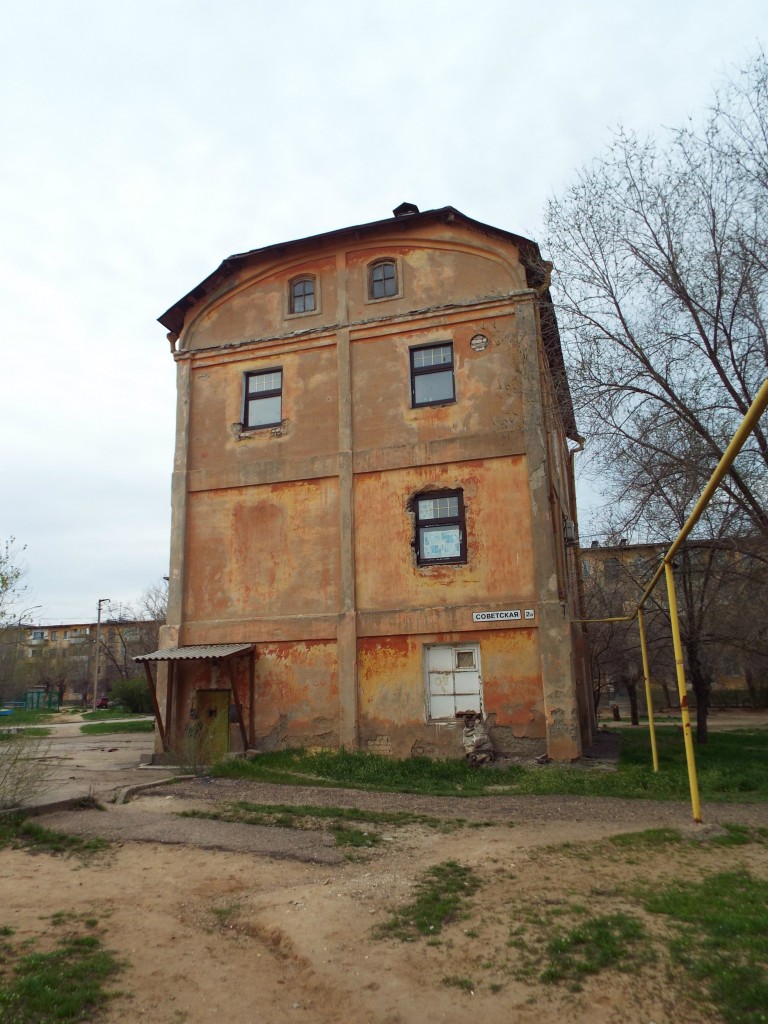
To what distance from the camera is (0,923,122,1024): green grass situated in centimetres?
423

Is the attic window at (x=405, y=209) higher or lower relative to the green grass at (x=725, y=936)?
higher

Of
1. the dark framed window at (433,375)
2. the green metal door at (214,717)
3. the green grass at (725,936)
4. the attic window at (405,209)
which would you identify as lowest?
the green grass at (725,936)

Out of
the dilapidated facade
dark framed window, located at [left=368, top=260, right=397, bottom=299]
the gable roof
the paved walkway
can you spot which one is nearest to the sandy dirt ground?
the paved walkway

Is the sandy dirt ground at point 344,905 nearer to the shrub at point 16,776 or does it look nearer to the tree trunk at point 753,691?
the shrub at point 16,776

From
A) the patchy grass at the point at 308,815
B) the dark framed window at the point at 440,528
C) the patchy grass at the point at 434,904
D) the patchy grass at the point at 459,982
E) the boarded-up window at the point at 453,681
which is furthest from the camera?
the dark framed window at the point at 440,528

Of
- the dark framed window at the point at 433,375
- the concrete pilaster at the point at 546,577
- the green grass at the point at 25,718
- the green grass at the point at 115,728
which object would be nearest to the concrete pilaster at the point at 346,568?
the dark framed window at the point at 433,375

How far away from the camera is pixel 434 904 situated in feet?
20.2

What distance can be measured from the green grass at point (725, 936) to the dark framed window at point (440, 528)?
9.59 m

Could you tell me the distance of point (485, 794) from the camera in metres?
12.0

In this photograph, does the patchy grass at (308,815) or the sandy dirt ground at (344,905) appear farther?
the patchy grass at (308,815)

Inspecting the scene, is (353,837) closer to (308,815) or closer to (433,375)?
(308,815)

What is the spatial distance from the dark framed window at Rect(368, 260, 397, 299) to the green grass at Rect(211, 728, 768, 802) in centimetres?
1077

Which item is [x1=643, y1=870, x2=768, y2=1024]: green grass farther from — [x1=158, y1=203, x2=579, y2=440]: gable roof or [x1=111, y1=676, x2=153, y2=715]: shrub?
[x1=111, y1=676, x2=153, y2=715]: shrub

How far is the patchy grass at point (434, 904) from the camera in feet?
18.3
